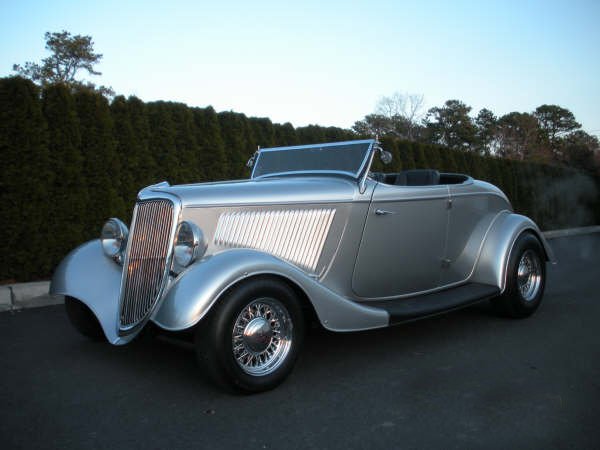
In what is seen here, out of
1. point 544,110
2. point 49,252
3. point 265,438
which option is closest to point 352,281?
point 265,438

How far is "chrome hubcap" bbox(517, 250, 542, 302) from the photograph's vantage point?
521 cm

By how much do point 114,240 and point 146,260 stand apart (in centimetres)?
71

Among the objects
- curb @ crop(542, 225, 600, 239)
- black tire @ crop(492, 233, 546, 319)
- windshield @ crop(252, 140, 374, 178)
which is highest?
windshield @ crop(252, 140, 374, 178)

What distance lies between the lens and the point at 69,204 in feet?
22.6

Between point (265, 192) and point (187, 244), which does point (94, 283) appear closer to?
point (187, 244)

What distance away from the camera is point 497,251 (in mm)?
4910

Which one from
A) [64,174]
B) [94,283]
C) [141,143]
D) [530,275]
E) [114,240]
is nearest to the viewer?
[94,283]

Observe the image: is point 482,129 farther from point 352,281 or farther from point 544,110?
point 352,281

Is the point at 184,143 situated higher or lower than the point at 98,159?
higher

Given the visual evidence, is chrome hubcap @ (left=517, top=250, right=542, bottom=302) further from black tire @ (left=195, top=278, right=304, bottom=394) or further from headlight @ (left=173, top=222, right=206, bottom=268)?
headlight @ (left=173, top=222, right=206, bottom=268)

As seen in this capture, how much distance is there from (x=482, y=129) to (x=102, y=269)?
4757 centimetres

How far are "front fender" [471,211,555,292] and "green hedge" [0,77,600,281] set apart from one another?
16.1 feet

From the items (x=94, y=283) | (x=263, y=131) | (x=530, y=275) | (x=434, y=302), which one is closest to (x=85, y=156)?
(x=263, y=131)

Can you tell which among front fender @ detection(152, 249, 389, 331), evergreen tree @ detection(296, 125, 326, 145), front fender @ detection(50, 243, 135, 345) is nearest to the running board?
front fender @ detection(152, 249, 389, 331)
